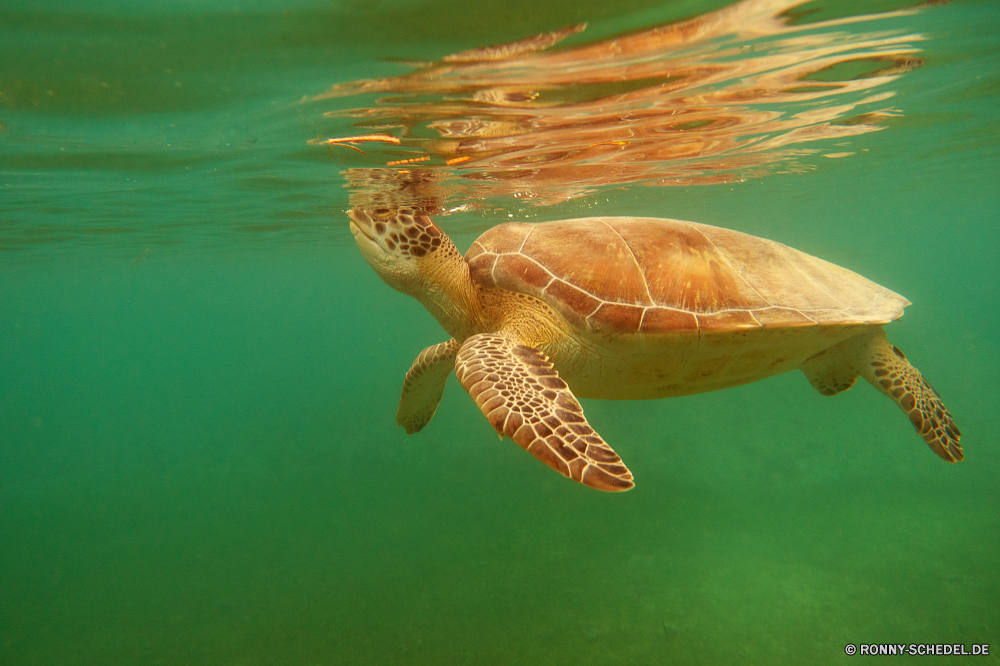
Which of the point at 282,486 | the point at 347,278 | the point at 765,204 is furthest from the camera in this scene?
the point at 347,278

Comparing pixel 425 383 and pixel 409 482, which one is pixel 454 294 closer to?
pixel 425 383

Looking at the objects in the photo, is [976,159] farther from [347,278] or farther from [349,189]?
[347,278]

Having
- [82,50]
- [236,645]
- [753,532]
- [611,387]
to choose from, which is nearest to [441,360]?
[611,387]

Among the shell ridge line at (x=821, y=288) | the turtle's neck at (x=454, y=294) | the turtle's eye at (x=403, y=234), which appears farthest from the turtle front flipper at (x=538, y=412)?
the shell ridge line at (x=821, y=288)

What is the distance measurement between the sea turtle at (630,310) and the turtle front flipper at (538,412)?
0.06ft

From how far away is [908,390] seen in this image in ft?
14.6

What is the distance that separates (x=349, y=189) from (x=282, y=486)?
8.68 meters

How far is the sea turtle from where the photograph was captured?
11.6 ft

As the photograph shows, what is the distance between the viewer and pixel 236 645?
22.7ft

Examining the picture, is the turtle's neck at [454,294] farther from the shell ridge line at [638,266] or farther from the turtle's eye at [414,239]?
the shell ridge line at [638,266]

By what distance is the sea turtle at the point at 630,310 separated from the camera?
11.6 feet

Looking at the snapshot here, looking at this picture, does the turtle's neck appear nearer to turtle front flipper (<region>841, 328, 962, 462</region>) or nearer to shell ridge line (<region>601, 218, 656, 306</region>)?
shell ridge line (<region>601, 218, 656, 306</region>)

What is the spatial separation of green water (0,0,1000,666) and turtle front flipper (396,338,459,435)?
3.08 m

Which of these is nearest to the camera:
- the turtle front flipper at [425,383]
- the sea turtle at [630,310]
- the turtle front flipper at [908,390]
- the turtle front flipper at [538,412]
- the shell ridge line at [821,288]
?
the turtle front flipper at [538,412]
